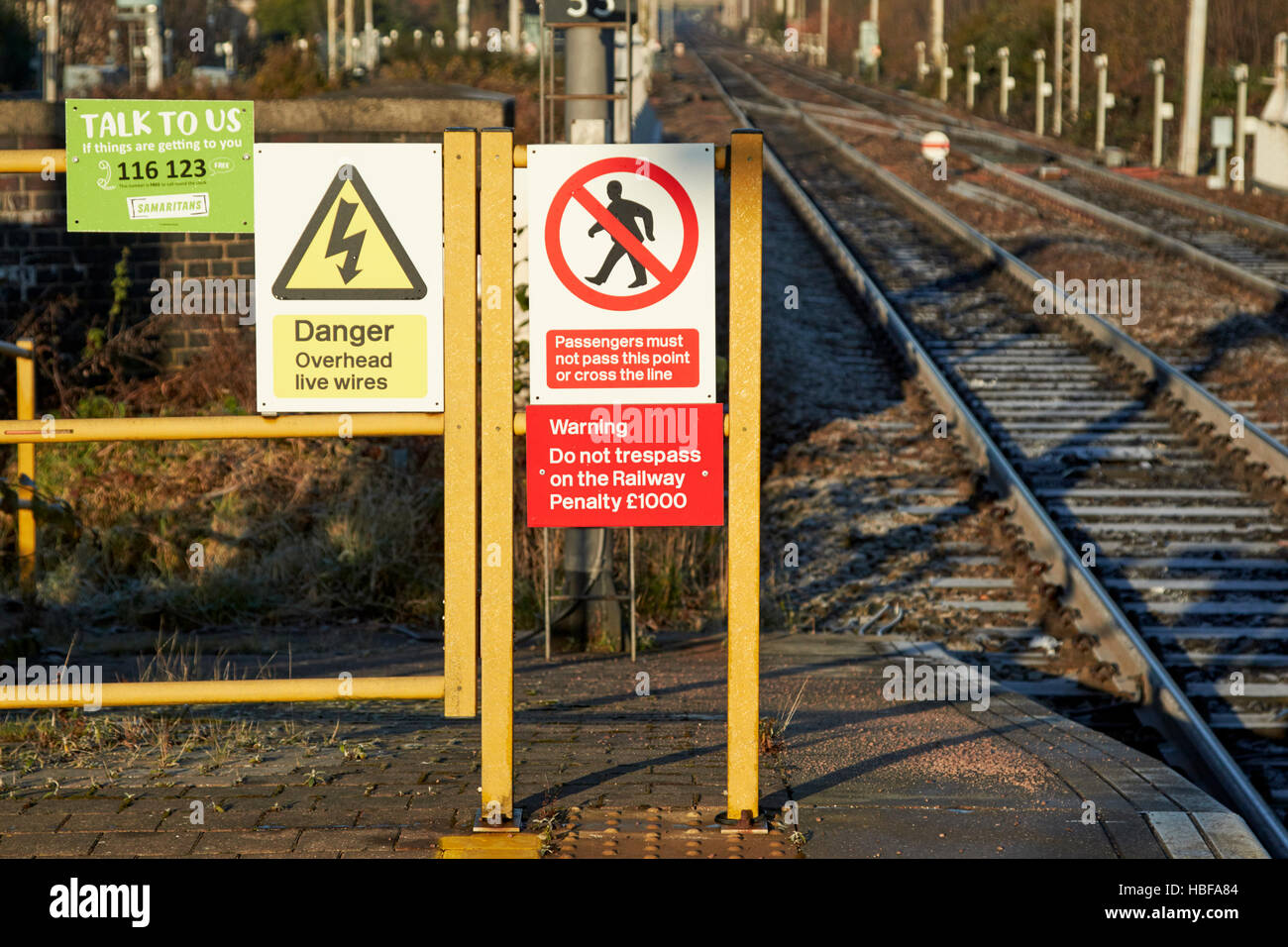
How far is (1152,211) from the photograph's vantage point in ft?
75.4

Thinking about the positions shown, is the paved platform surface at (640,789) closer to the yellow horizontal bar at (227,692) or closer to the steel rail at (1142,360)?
the yellow horizontal bar at (227,692)

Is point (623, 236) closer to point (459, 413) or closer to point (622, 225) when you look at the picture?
point (622, 225)

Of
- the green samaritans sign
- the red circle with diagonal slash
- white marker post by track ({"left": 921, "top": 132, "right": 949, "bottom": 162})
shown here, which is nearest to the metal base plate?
the red circle with diagonal slash

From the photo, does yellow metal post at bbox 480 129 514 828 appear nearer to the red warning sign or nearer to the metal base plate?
the metal base plate

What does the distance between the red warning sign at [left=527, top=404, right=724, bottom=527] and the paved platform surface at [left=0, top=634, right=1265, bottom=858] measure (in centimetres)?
95

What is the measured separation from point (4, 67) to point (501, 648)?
37318mm

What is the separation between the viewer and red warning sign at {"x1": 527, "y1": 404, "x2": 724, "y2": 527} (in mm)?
4762

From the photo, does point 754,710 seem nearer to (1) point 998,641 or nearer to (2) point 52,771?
(2) point 52,771

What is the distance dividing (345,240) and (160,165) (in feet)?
2.27

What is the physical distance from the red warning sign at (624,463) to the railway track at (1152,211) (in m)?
12.9

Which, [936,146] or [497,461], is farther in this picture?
[936,146]

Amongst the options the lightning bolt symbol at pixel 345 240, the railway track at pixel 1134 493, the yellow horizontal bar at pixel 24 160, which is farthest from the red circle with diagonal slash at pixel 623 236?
the railway track at pixel 1134 493

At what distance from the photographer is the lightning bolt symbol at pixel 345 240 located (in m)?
4.68

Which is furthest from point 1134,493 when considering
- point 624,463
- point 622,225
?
point 622,225
